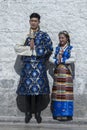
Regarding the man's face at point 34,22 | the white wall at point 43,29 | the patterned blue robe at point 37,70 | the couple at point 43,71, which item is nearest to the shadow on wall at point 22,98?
the white wall at point 43,29

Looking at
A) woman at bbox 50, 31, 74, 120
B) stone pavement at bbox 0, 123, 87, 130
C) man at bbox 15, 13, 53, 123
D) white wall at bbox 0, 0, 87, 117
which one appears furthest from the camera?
white wall at bbox 0, 0, 87, 117

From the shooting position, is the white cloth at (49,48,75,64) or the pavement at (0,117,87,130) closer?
the pavement at (0,117,87,130)

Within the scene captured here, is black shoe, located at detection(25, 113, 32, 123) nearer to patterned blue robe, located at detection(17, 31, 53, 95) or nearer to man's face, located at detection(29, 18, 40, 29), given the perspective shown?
patterned blue robe, located at detection(17, 31, 53, 95)

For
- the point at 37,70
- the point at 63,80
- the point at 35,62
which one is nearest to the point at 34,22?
the point at 35,62

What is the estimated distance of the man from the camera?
8.82 m

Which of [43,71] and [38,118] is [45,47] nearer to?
[43,71]

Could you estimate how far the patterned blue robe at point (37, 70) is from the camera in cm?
882

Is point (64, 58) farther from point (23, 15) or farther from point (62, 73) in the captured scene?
point (23, 15)

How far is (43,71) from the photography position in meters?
8.89

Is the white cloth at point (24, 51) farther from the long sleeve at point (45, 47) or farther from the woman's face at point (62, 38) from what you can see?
the woman's face at point (62, 38)

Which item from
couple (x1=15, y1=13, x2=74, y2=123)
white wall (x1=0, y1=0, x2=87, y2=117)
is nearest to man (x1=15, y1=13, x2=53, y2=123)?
couple (x1=15, y1=13, x2=74, y2=123)

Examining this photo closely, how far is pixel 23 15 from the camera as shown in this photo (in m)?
9.25

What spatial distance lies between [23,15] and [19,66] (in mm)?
706

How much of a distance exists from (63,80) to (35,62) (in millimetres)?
447
